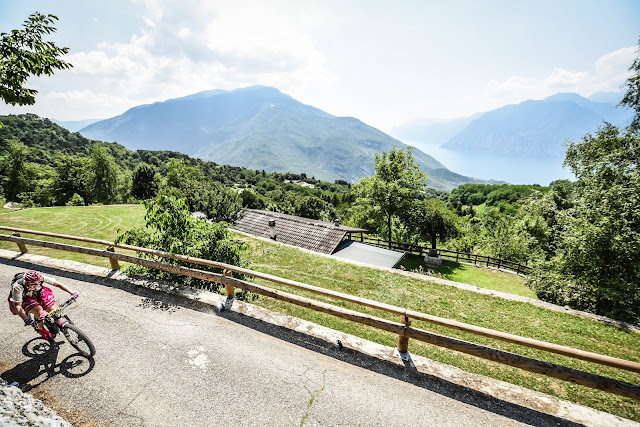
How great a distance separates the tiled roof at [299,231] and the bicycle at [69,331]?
1463 centimetres

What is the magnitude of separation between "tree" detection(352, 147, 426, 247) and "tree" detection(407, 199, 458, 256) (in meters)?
1.46

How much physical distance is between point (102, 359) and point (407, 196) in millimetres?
24142

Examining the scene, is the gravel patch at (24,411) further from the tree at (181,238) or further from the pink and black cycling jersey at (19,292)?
the tree at (181,238)

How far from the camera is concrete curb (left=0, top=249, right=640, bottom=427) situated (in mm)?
3824

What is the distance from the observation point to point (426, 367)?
181 inches

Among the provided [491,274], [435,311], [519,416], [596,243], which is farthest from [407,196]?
[519,416]

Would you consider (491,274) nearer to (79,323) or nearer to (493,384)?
(493,384)

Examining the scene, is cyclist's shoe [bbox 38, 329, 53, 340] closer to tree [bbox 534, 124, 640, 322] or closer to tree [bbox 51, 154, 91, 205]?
tree [bbox 534, 124, 640, 322]

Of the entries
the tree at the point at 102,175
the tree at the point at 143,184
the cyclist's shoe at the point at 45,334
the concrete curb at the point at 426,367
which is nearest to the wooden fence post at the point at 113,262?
the concrete curb at the point at 426,367

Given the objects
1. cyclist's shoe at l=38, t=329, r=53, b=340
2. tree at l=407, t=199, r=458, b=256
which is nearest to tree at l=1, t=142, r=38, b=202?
cyclist's shoe at l=38, t=329, r=53, b=340

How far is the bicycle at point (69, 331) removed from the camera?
14.7 ft

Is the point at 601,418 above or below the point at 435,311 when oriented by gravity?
above

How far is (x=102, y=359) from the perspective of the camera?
14.9 feet

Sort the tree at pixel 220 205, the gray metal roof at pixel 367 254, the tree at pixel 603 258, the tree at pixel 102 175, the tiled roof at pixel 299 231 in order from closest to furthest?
the tree at pixel 603 258 → the tree at pixel 220 205 → the gray metal roof at pixel 367 254 → the tiled roof at pixel 299 231 → the tree at pixel 102 175
